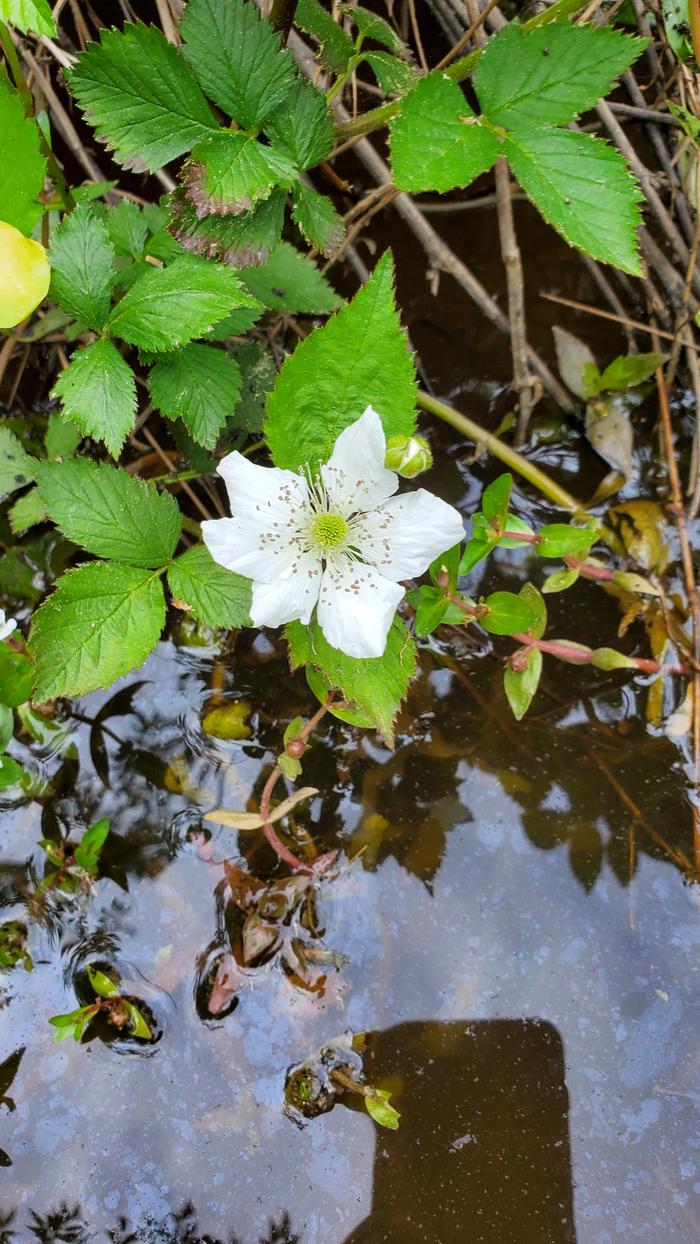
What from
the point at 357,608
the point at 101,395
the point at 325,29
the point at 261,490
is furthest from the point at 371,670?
the point at 325,29

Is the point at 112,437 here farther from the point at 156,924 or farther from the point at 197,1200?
→ the point at 197,1200

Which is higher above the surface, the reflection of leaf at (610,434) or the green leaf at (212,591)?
the green leaf at (212,591)

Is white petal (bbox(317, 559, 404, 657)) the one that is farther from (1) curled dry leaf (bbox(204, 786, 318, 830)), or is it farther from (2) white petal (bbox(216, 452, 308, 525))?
(1) curled dry leaf (bbox(204, 786, 318, 830))

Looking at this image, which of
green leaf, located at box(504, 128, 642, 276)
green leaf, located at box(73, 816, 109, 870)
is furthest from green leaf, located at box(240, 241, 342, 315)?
green leaf, located at box(73, 816, 109, 870)

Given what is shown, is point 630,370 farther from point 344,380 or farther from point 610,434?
point 344,380

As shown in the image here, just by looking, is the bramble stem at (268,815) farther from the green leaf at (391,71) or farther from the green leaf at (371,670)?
the green leaf at (391,71)

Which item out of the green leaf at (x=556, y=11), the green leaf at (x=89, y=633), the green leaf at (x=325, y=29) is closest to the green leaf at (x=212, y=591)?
the green leaf at (x=89, y=633)
